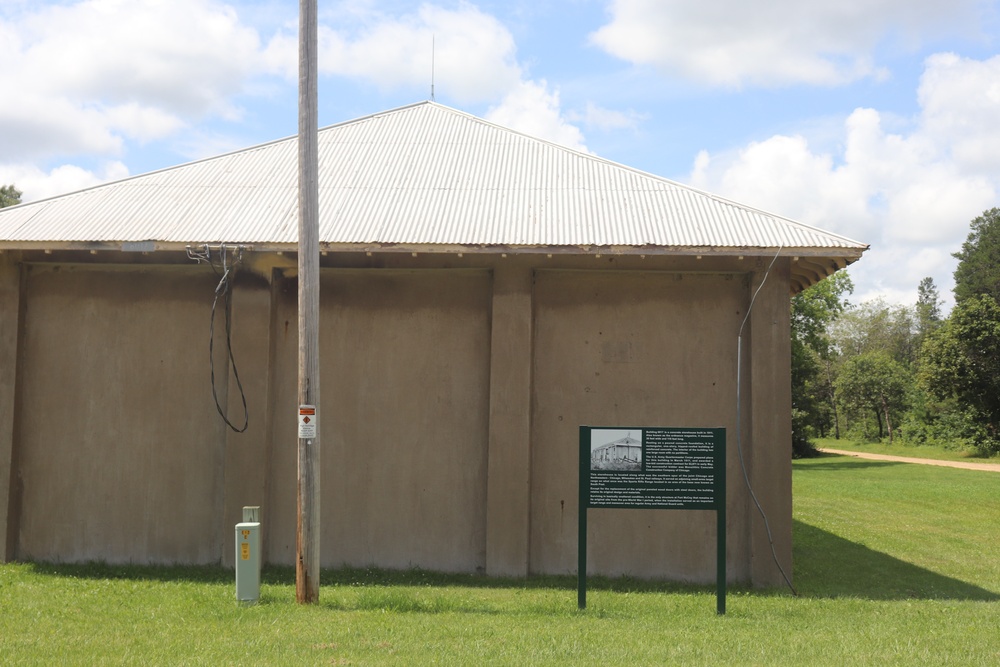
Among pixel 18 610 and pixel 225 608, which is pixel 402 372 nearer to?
pixel 225 608

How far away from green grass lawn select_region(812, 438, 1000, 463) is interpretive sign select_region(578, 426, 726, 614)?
122ft

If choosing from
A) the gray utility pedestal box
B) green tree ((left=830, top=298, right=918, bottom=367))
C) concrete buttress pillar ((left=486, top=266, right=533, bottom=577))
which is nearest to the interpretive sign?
concrete buttress pillar ((left=486, top=266, right=533, bottom=577))

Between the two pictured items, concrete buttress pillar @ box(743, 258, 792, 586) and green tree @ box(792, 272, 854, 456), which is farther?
green tree @ box(792, 272, 854, 456)

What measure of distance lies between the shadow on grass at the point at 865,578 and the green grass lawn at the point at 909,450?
31030 millimetres

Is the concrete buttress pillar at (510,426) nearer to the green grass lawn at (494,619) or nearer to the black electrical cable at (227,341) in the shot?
the green grass lawn at (494,619)

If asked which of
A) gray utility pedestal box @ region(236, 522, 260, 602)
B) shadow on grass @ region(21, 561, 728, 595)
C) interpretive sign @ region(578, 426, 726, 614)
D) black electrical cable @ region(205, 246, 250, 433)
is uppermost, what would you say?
black electrical cable @ region(205, 246, 250, 433)

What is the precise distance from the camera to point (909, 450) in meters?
49.2

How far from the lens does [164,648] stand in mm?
7484

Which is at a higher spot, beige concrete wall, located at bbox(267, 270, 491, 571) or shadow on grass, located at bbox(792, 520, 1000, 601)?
beige concrete wall, located at bbox(267, 270, 491, 571)

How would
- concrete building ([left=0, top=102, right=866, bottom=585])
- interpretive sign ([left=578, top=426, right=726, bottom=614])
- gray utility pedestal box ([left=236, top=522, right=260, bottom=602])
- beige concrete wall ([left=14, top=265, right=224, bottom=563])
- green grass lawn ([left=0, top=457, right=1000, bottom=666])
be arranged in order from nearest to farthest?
green grass lawn ([left=0, top=457, right=1000, bottom=666]) → gray utility pedestal box ([left=236, top=522, right=260, bottom=602]) → interpretive sign ([left=578, top=426, right=726, bottom=614]) → concrete building ([left=0, top=102, right=866, bottom=585]) → beige concrete wall ([left=14, top=265, right=224, bottom=563])

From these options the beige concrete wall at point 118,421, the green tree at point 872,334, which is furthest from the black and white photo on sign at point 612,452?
the green tree at point 872,334

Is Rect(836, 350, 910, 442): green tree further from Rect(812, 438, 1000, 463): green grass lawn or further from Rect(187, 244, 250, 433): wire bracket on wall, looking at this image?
Rect(187, 244, 250, 433): wire bracket on wall

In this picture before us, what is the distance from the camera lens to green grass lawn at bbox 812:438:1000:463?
143ft

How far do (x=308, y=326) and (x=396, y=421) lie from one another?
8.54 feet
